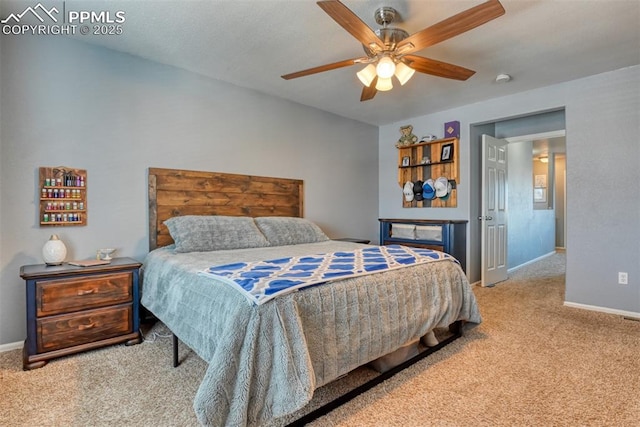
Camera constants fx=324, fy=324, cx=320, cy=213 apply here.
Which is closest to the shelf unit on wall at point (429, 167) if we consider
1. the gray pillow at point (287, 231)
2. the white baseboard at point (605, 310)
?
the white baseboard at point (605, 310)

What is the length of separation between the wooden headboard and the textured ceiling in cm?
105

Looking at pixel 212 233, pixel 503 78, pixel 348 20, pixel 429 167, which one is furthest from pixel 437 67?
pixel 429 167

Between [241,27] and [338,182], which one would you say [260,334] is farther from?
[338,182]

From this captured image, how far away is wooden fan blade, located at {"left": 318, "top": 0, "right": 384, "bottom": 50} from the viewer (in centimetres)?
163

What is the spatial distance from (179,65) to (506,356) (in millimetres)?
3678

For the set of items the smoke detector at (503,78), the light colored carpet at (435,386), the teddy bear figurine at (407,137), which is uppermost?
the smoke detector at (503,78)

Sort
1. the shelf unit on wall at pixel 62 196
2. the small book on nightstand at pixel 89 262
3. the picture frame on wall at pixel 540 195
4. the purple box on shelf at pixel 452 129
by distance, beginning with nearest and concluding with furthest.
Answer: the small book on nightstand at pixel 89 262
the shelf unit on wall at pixel 62 196
the purple box on shelf at pixel 452 129
the picture frame on wall at pixel 540 195

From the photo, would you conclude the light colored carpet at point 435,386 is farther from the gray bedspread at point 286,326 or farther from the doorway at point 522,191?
the doorway at point 522,191

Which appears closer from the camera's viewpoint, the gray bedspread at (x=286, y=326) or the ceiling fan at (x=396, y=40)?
the gray bedspread at (x=286, y=326)

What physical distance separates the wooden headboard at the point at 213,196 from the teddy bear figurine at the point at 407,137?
5.86 feet

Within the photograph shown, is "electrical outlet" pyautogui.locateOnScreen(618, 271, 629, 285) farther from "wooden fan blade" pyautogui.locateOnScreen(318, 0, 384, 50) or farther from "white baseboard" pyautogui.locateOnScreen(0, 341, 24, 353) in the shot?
"white baseboard" pyautogui.locateOnScreen(0, 341, 24, 353)

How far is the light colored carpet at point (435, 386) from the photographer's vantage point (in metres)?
1.61

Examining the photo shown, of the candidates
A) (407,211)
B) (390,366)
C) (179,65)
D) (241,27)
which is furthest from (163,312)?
(407,211)

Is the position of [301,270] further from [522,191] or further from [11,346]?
[522,191]
